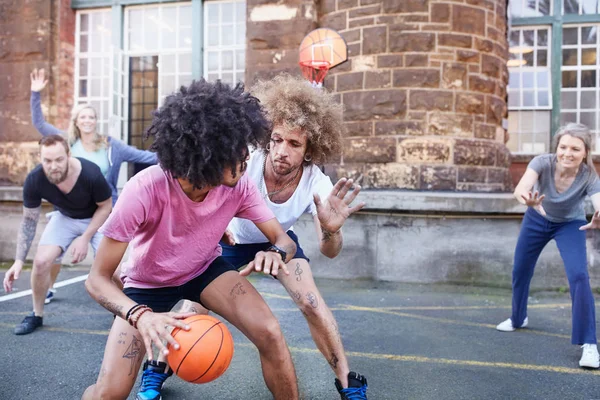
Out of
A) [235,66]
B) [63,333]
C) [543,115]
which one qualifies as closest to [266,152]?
[63,333]

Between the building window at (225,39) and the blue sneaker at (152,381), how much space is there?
743 centimetres

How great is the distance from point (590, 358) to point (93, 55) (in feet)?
32.0

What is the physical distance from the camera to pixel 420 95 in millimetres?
7672

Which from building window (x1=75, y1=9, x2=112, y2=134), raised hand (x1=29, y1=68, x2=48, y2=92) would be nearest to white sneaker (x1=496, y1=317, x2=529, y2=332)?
raised hand (x1=29, y1=68, x2=48, y2=92)

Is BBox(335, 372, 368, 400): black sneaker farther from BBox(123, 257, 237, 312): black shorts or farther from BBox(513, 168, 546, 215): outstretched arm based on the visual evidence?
BBox(513, 168, 546, 215): outstretched arm

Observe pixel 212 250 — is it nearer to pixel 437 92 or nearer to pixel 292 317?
pixel 292 317

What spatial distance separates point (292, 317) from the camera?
5512 millimetres

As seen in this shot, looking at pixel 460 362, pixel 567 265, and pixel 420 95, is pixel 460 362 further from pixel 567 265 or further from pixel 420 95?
pixel 420 95

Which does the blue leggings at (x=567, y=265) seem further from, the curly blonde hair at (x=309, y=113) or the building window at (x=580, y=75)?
the building window at (x=580, y=75)

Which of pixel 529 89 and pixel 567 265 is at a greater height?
pixel 529 89

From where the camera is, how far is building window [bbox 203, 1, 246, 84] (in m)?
9.88

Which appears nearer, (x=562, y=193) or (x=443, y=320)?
(x=562, y=193)

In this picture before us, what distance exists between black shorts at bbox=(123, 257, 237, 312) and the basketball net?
529cm

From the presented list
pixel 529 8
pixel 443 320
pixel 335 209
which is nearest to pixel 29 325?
pixel 335 209
